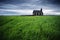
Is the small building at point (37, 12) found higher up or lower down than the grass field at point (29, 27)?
higher up

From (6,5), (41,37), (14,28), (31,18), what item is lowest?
(41,37)

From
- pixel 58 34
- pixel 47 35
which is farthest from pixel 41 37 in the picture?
pixel 58 34

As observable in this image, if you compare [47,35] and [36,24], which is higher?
[36,24]

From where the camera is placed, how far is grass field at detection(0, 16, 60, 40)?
3.64 m

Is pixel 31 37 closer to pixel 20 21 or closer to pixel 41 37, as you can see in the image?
pixel 41 37

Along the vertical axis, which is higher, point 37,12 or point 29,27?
point 37,12

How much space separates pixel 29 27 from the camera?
3.74 meters

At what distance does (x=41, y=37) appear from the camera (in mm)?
3646

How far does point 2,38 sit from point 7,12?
0.74 meters

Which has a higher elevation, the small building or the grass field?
the small building

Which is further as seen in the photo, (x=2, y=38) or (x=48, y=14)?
(x=48, y=14)

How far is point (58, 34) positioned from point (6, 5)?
1693 millimetres

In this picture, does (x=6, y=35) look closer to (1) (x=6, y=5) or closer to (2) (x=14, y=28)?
(2) (x=14, y=28)

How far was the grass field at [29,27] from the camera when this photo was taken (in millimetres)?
3637
